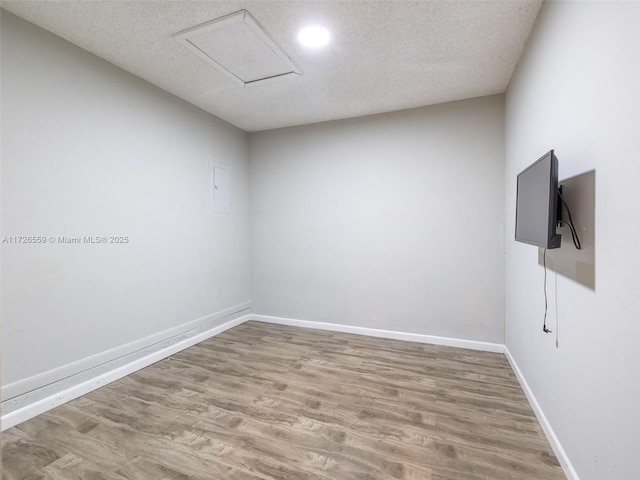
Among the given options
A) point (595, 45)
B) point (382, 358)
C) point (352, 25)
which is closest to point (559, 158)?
point (595, 45)

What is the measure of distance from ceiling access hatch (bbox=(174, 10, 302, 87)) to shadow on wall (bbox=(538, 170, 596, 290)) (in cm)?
225

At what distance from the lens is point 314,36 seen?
225 centimetres

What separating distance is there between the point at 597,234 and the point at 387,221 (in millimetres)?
2450

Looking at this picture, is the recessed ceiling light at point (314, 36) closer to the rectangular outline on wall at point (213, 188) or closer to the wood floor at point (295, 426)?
the rectangular outline on wall at point (213, 188)

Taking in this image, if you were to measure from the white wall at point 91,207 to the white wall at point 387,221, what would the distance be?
1.06 m

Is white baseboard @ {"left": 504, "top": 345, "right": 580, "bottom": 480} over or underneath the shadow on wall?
underneath

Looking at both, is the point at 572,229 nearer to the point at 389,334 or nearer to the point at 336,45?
the point at 336,45

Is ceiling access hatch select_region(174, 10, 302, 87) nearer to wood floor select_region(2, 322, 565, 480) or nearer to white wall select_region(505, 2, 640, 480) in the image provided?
white wall select_region(505, 2, 640, 480)

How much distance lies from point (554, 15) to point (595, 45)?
69 cm

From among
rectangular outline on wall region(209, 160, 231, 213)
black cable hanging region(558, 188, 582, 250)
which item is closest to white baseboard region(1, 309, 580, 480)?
black cable hanging region(558, 188, 582, 250)

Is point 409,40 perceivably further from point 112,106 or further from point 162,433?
point 162,433

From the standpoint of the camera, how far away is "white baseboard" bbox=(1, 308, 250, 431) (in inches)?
80.5

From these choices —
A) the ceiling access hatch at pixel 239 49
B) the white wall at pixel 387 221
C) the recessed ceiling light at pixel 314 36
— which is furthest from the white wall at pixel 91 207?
the recessed ceiling light at pixel 314 36

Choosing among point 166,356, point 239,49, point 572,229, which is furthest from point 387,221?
point 166,356
